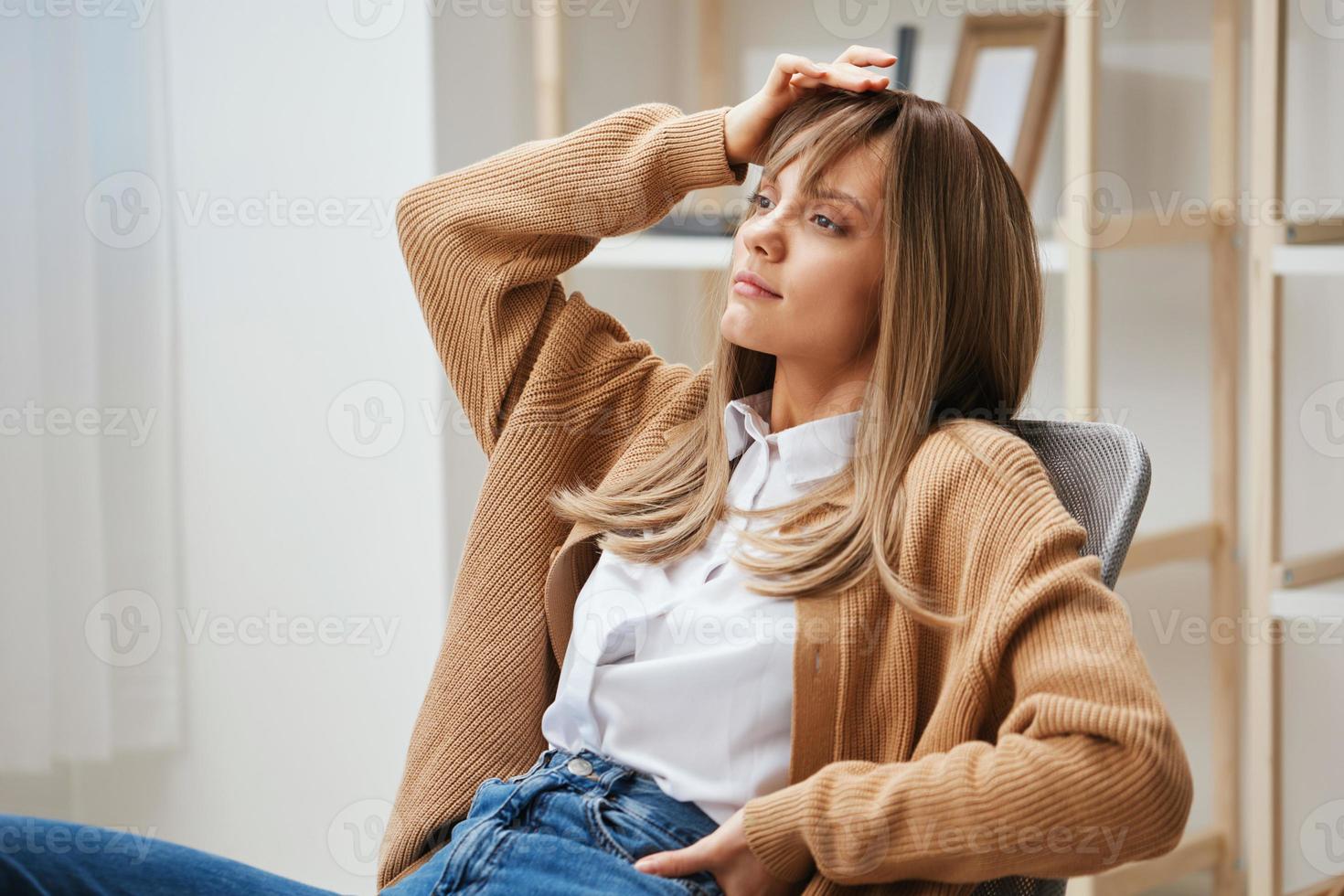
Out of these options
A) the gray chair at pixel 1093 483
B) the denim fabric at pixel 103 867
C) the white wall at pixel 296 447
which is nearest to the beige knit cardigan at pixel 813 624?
the gray chair at pixel 1093 483

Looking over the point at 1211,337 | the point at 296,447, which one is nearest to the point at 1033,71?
the point at 1211,337

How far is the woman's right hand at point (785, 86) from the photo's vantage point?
46.3 inches

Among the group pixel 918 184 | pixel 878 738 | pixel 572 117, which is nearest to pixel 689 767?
pixel 878 738

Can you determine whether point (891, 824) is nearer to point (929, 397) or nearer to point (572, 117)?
point (929, 397)

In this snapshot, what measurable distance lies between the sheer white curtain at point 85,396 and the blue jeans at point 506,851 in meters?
1.00

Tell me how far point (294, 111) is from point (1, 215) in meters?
0.45

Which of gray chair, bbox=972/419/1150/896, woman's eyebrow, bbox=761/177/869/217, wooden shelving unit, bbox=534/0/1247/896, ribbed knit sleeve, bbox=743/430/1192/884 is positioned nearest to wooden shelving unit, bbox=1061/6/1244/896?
wooden shelving unit, bbox=534/0/1247/896

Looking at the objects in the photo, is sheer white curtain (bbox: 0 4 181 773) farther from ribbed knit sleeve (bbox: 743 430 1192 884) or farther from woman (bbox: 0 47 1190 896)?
ribbed knit sleeve (bbox: 743 430 1192 884)

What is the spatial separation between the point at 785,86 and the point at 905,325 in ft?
0.75

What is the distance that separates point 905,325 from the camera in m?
1.17

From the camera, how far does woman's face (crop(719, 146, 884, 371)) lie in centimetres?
118

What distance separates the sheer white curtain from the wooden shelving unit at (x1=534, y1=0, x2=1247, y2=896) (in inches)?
24.0

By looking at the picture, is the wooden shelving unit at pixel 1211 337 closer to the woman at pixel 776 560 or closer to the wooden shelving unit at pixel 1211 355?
the wooden shelving unit at pixel 1211 355

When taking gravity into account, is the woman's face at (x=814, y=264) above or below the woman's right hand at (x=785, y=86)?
below
